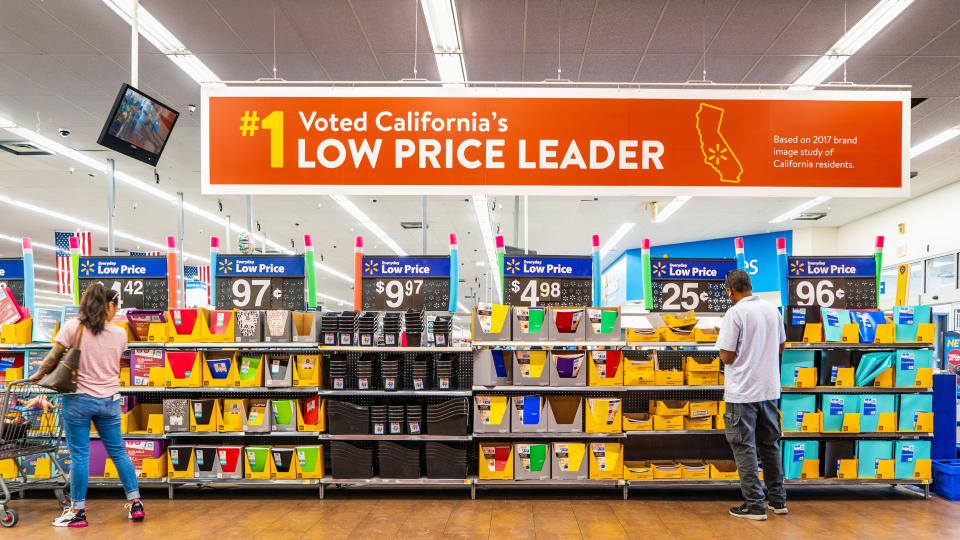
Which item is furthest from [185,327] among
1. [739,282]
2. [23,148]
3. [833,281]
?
[23,148]

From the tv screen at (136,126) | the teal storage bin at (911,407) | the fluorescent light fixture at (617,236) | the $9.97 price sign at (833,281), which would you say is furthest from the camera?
the fluorescent light fixture at (617,236)

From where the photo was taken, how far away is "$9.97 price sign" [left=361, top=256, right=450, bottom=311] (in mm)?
5629

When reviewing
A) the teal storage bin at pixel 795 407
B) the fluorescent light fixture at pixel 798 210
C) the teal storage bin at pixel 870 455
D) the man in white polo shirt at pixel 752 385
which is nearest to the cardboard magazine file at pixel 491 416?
the man in white polo shirt at pixel 752 385

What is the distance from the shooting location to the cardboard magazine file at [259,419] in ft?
17.2

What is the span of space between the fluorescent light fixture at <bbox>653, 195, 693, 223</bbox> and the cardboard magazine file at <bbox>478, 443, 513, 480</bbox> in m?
8.56

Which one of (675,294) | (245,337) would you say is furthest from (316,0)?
(675,294)

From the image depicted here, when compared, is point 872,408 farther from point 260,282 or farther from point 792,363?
point 260,282

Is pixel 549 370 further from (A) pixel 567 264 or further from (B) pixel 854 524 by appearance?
(B) pixel 854 524

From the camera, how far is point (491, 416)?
5.20 meters

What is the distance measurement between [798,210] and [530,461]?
37.0 feet

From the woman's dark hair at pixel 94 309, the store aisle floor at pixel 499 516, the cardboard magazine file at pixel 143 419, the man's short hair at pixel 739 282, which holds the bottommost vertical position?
the store aisle floor at pixel 499 516

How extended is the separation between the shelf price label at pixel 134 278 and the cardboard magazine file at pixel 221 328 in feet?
2.33

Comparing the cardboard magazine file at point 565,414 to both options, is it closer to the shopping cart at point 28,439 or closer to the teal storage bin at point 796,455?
the teal storage bin at point 796,455

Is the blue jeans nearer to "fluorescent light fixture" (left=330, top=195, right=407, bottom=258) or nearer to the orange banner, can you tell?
the orange banner
